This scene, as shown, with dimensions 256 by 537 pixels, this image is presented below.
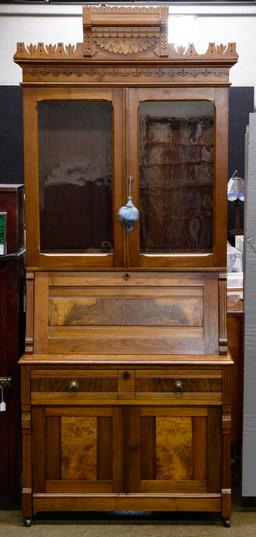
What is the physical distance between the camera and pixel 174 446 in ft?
12.1

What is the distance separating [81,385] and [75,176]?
3.14ft

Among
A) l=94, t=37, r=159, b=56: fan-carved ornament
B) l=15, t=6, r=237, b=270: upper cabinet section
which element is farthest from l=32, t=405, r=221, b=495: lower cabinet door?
l=94, t=37, r=159, b=56: fan-carved ornament

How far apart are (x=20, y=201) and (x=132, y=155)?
0.62 m

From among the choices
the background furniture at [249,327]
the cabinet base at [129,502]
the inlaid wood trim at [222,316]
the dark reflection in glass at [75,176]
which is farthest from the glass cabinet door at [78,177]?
the cabinet base at [129,502]

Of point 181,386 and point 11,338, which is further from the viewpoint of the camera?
point 11,338

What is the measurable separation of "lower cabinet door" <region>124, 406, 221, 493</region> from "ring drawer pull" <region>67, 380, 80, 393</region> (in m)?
0.25

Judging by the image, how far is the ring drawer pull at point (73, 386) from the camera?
3.64m

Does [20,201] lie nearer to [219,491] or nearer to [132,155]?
[132,155]

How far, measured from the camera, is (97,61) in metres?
3.63

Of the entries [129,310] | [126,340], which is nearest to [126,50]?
[129,310]

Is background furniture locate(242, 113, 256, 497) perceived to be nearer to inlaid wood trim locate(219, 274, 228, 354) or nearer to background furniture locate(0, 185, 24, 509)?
inlaid wood trim locate(219, 274, 228, 354)

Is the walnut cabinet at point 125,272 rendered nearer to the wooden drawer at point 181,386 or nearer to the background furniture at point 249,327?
the wooden drawer at point 181,386

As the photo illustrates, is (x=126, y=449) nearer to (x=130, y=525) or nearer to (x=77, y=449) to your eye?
(x=77, y=449)

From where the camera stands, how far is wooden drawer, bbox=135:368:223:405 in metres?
3.64
